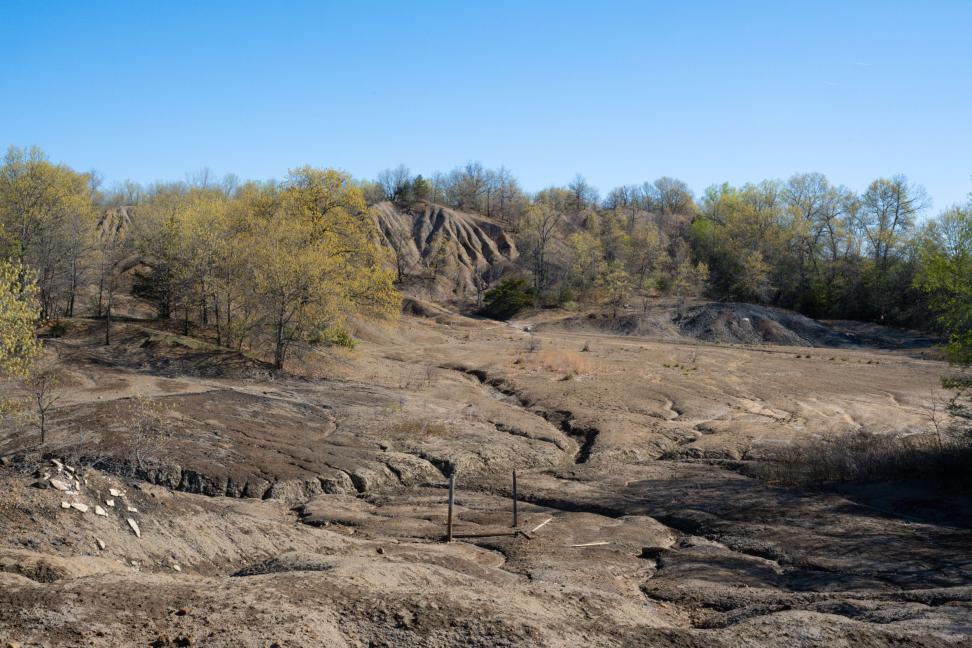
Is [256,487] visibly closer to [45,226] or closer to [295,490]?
[295,490]

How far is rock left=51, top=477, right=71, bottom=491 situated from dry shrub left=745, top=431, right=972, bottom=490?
15793 millimetres

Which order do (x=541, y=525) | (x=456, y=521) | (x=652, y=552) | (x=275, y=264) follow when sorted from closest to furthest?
1. (x=652, y=552)
2. (x=541, y=525)
3. (x=456, y=521)
4. (x=275, y=264)

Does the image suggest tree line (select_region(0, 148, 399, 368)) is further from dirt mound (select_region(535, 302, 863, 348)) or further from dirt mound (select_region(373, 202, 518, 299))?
dirt mound (select_region(373, 202, 518, 299))

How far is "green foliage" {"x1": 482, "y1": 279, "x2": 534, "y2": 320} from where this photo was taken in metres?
73.9

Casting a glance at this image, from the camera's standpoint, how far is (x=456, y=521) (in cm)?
1505

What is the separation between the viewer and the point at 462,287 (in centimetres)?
9025

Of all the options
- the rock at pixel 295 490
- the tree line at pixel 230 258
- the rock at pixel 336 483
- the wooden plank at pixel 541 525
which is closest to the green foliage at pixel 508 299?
the tree line at pixel 230 258

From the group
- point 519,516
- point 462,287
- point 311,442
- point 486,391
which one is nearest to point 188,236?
point 486,391

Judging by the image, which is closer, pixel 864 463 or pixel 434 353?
pixel 864 463

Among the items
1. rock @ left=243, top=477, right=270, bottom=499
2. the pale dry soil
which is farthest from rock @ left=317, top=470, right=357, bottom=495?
rock @ left=243, top=477, right=270, bottom=499

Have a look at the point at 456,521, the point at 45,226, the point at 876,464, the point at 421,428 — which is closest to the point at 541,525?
the point at 456,521

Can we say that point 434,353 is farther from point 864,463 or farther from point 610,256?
point 610,256

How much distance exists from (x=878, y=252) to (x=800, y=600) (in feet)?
260

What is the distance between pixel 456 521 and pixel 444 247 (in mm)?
79820
